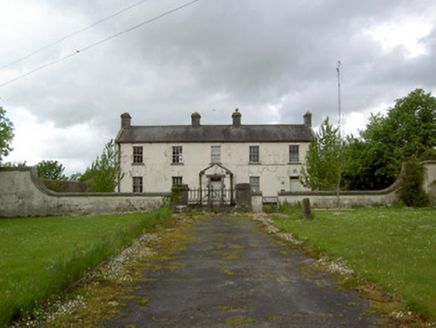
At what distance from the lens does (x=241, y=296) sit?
5469mm

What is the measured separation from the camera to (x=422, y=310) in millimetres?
4535

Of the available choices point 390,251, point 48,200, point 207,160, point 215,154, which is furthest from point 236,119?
point 390,251

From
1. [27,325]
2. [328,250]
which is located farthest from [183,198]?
[27,325]

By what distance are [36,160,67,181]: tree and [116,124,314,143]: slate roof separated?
27.9 m

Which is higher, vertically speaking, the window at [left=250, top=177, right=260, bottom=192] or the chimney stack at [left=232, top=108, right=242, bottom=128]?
the chimney stack at [left=232, top=108, right=242, bottom=128]

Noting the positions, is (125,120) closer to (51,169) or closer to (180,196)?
(180,196)

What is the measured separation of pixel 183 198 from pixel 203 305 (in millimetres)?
15716

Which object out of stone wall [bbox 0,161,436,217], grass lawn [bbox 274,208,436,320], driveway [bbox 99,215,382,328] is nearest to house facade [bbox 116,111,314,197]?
stone wall [bbox 0,161,436,217]

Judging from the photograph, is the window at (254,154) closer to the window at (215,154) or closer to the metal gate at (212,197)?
the window at (215,154)

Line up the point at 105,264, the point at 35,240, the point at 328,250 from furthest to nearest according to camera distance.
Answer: the point at 35,240
the point at 328,250
the point at 105,264

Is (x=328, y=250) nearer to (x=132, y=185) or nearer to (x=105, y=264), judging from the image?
(x=105, y=264)

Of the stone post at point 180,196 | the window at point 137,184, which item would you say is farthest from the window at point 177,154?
the stone post at point 180,196

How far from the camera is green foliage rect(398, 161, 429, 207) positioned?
21.1 metres

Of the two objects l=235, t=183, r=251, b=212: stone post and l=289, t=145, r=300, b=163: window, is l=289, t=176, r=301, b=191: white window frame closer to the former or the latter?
l=289, t=145, r=300, b=163: window
